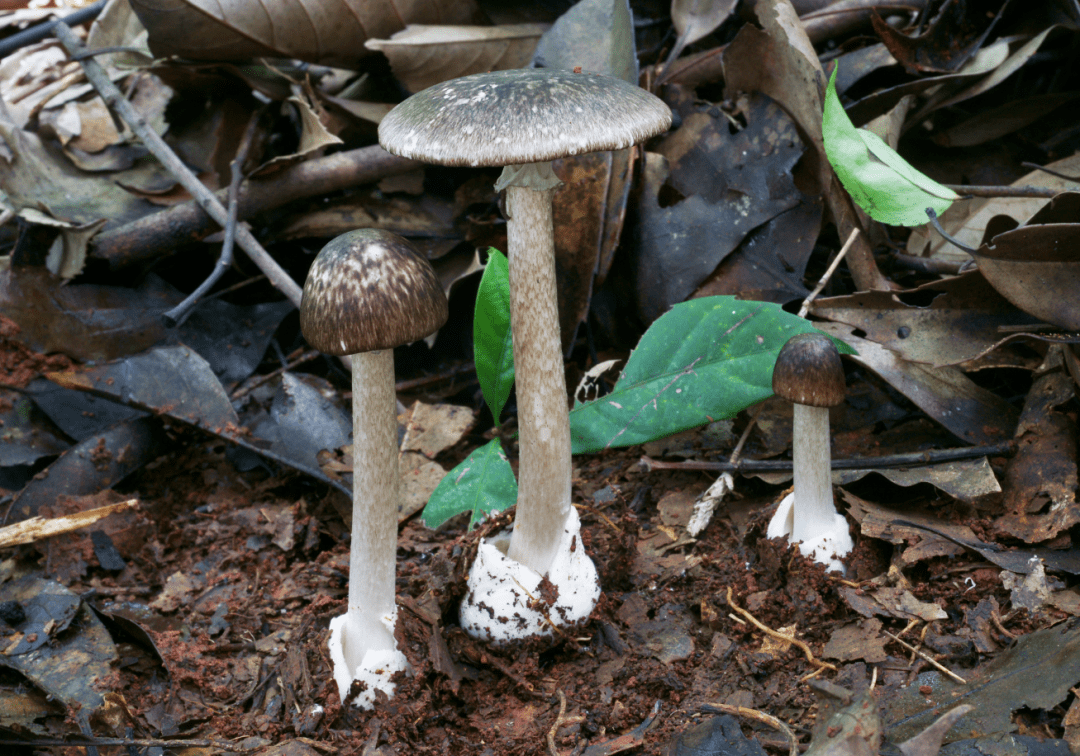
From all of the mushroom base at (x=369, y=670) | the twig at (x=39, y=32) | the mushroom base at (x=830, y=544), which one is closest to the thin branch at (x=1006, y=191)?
the mushroom base at (x=830, y=544)

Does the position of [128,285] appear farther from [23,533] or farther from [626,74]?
[626,74]

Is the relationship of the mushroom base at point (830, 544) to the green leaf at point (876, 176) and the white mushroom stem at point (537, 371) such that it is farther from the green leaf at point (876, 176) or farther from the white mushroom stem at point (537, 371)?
the green leaf at point (876, 176)

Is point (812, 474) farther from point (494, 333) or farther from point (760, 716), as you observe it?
point (494, 333)

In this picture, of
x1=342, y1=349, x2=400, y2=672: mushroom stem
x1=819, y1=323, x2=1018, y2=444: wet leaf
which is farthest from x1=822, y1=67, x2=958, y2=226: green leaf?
x1=342, y1=349, x2=400, y2=672: mushroom stem

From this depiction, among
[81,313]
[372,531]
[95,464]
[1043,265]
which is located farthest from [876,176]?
[81,313]

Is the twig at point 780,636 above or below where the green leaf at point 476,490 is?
below

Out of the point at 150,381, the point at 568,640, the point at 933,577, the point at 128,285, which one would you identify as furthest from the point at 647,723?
the point at 128,285
